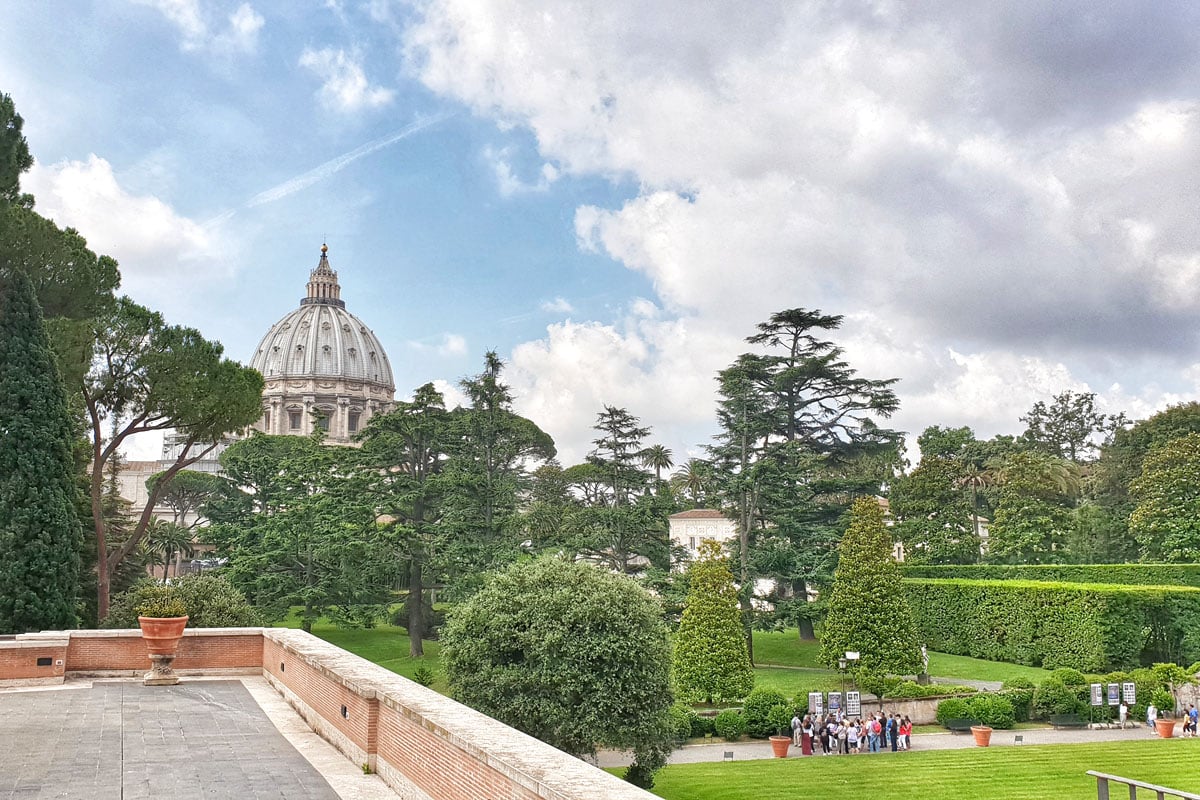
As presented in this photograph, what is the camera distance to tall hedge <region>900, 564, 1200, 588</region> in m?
38.1

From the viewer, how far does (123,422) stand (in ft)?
97.6

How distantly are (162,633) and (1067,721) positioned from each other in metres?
24.6

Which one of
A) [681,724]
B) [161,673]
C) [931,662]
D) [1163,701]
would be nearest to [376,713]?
[161,673]

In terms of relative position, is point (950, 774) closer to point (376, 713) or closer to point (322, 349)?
point (376, 713)

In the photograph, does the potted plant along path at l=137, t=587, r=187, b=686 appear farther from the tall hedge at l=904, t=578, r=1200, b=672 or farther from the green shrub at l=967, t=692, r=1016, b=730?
the tall hedge at l=904, t=578, r=1200, b=672

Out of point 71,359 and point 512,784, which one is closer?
point 512,784

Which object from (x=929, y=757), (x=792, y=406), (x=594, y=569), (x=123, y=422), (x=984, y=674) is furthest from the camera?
(x=792, y=406)

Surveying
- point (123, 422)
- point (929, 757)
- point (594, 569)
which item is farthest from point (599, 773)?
point (123, 422)

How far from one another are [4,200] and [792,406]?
32102 millimetres

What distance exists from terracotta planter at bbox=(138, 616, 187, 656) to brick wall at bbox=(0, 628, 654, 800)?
782mm

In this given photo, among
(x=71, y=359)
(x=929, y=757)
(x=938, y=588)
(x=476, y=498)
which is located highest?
(x=71, y=359)

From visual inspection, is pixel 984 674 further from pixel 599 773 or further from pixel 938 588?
pixel 599 773

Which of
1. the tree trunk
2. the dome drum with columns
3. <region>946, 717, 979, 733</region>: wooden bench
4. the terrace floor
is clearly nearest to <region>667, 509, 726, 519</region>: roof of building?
the tree trunk

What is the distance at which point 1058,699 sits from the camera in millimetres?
28203
